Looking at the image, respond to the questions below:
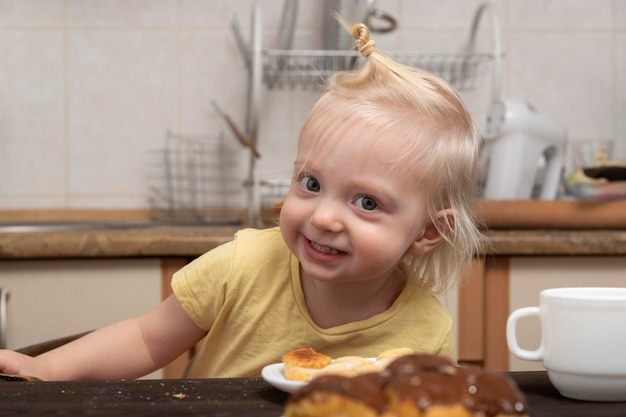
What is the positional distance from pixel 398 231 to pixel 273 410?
0.36 m

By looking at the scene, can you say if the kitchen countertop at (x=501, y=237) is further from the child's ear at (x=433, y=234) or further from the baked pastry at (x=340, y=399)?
the baked pastry at (x=340, y=399)

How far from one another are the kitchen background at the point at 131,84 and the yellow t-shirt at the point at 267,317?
1105 mm

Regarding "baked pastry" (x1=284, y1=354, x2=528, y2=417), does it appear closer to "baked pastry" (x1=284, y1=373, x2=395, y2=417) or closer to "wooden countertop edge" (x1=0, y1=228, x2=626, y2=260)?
"baked pastry" (x1=284, y1=373, x2=395, y2=417)

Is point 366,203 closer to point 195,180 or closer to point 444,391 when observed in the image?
point 444,391

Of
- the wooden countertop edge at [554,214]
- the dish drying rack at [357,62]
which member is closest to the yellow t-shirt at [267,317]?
the wooden countertop edge at [554,214]

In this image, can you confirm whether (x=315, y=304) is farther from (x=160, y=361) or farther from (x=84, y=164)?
(x=84, y=164)

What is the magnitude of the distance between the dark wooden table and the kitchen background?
1.49m

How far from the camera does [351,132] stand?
34.8 inches

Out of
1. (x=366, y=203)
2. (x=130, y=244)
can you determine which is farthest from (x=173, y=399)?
(x=130, y=244)

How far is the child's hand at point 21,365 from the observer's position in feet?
2.66

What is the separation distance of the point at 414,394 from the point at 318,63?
68.5 inches

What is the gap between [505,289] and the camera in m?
1.63

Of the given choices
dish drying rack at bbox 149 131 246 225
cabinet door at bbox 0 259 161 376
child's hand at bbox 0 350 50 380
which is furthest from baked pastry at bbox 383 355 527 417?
dish drying rack at bbox 149 131 246 225

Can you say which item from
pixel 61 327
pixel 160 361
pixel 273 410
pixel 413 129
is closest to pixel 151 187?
pixel 61 327
